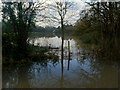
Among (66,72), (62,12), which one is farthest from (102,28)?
(66,72)

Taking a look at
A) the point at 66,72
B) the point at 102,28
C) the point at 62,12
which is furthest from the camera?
the point at 102,28

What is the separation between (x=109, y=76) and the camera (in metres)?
3.38

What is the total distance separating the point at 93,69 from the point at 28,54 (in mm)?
1573

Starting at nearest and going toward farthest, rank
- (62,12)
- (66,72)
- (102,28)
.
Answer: (66,72) → (62,12) → (102,28)

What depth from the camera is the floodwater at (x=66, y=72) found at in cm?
294

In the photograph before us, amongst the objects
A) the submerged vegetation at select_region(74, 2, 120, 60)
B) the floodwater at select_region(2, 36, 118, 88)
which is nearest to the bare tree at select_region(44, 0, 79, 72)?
the submerged vegetation at select_region(74, 2, 120, 60)

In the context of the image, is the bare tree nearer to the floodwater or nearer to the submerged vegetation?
the submerged vegetation

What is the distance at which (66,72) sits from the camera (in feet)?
12.1

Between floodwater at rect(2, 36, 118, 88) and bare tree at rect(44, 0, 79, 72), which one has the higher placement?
bare tree at rect(44, 0, 79, 72)

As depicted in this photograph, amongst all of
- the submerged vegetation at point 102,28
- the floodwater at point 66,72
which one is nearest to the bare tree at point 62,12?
the submerged vegetation at point 102,28

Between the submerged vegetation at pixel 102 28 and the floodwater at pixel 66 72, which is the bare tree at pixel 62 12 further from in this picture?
the floodwater at pixel 66 72

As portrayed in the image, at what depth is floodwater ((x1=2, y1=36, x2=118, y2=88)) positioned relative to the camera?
294 cm

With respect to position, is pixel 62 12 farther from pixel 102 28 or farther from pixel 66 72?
pixel 66 72

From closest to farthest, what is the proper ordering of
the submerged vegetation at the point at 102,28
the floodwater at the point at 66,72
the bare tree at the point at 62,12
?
the floodwater at the point at 66,72 → the submerged vegetation at the point at 102,28 → the bare tree at the point at 62,12
